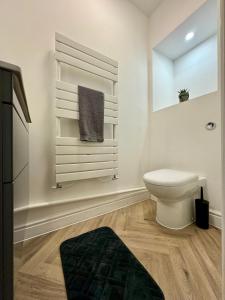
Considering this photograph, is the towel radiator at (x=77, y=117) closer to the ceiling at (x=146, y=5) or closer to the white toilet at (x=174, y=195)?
the white toilet at (x=174, y=195)

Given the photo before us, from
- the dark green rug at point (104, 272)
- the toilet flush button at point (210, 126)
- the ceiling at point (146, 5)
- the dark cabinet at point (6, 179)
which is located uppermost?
the ceiling at point (146, 5)

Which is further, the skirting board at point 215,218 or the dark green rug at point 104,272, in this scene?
the skirting board at point 215,218

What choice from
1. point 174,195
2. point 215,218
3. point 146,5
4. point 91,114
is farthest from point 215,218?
point 146,5

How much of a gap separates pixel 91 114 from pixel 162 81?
1.20m

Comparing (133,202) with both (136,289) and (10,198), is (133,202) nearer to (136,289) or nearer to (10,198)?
(136,289)

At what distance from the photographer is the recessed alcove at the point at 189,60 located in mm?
1503

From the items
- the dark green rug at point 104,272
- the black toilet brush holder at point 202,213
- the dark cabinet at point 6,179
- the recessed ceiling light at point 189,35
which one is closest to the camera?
the dark cabinet at point 6,179

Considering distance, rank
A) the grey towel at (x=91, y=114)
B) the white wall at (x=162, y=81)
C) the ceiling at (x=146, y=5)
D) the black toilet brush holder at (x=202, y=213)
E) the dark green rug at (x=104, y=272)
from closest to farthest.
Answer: the dark green rug at (x=104, y=272) → the black toilet brush holder at (x=202, y=213) → the grey towel at (x=91, y=114) → the ceiling at (x=146, y=5) → the white wall at (x=162, y=81)

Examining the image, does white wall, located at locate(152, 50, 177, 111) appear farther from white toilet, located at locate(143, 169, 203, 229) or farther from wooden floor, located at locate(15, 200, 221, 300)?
wooden floor, located at locate(15, 200, 221, 300)

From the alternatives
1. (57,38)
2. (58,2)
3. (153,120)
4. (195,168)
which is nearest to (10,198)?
(57,38)

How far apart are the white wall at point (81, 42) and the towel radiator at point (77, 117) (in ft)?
0.26

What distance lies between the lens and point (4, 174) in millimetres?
372

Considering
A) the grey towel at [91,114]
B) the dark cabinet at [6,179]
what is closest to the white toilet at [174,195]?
the grey towel at [91,114]

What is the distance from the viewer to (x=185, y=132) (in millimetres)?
1487
